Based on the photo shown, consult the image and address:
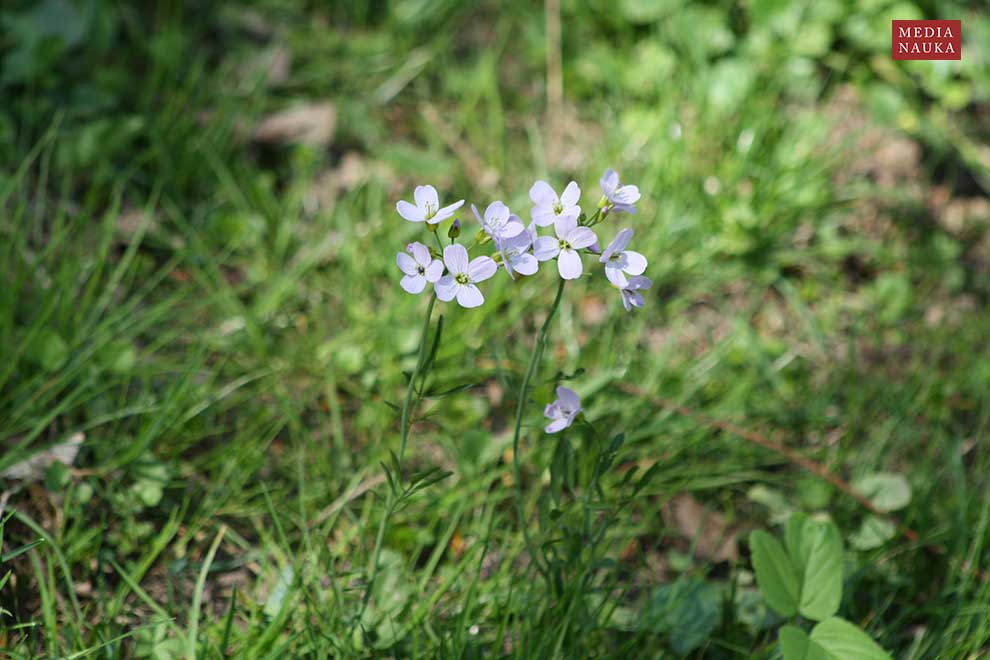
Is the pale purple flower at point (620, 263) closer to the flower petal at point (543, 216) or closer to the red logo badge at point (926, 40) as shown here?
the flower petal at point (543, 216)

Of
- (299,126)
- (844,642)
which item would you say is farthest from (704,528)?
(299,126)

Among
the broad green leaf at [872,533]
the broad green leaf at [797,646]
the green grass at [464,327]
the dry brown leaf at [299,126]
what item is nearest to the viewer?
the broad green leaf at [797,646]

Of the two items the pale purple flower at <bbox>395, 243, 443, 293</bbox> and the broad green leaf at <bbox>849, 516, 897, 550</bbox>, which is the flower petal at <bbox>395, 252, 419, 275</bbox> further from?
the broad green leaf at <bbox>849, 516, 897, 550</bbox>

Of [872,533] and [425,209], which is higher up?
[425,209]

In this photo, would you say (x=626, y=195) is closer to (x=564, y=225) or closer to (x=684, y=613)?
(x=564, y=225)

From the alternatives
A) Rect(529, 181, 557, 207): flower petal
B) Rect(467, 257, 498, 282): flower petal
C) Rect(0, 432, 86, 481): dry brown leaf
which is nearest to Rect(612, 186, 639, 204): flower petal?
Rect(529, 181, 557, 207): flower petal

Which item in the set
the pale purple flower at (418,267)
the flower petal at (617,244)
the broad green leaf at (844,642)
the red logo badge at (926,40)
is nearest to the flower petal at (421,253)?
the pale purple flower at (418,267)
